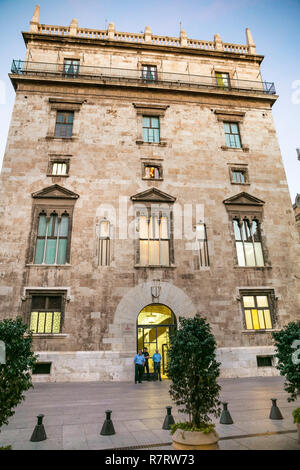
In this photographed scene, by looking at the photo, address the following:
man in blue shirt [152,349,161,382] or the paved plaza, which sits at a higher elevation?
man in blue shirt [152,349,161,382]

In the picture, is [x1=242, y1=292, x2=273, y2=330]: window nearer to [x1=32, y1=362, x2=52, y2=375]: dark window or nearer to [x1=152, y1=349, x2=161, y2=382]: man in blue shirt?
[x1=152, y1=349, x2=161, y2=382]: man in blue shirt

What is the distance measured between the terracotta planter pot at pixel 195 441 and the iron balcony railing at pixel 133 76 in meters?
21.5

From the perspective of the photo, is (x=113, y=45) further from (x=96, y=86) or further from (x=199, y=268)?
(x=199, y=268)

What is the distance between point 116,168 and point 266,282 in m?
12.0

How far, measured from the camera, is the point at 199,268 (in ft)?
56.5

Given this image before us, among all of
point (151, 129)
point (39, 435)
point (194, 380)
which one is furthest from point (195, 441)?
point (151, 129)

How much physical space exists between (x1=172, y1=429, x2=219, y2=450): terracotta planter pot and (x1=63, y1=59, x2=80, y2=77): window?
74.2 feet

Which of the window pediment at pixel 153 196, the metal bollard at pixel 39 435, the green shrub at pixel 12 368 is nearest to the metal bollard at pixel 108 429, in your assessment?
the metal bollard at pixel 39 435

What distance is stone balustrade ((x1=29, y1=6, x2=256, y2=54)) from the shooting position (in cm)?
2177

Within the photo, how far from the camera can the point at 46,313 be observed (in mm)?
15508

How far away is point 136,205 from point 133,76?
10.8 metres

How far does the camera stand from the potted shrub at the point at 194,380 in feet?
17.6

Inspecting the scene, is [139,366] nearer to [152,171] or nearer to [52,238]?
[52,238]

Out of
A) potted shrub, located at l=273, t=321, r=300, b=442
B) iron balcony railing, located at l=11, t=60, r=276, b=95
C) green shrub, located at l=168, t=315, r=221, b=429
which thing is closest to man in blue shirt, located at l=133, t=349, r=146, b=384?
green shrub, located at l=168, t=315, r=221, b=429
